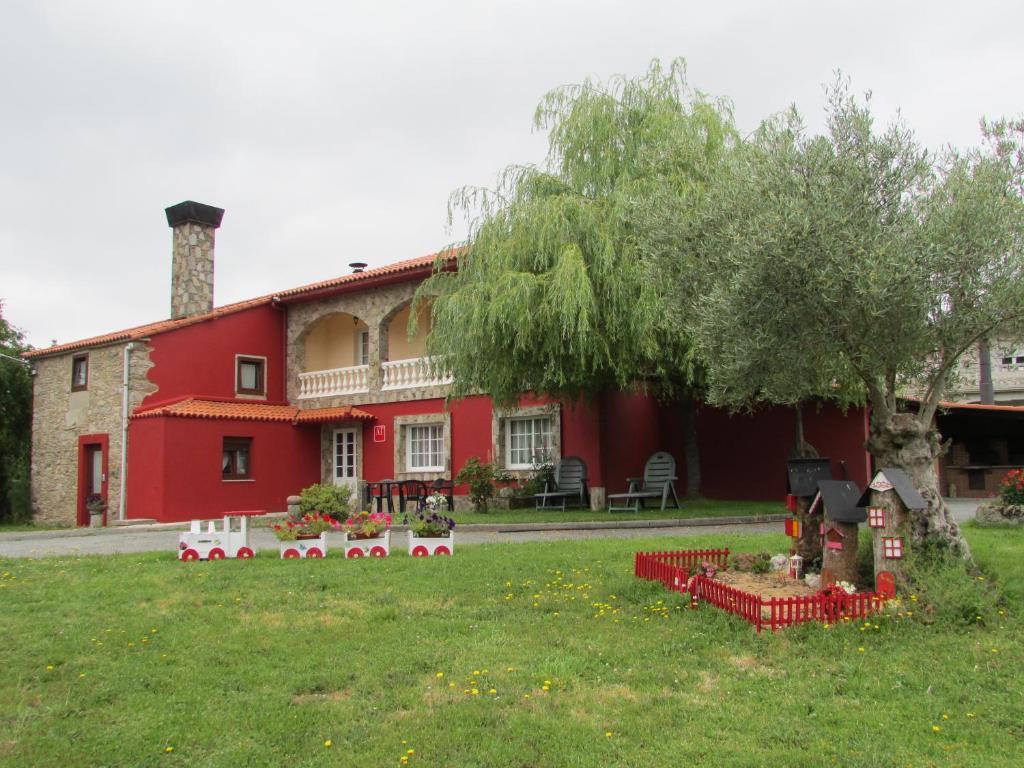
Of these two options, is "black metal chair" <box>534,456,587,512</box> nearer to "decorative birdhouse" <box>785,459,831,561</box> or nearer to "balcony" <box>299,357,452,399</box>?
"balcony" <box>299,357,452,399</box>

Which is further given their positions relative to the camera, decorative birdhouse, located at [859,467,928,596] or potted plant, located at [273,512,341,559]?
potted plant, located at [273,512,341,559]

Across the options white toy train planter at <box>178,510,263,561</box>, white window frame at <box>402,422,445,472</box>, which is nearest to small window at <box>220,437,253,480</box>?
white window frame at <box>402,422,445,472</box>

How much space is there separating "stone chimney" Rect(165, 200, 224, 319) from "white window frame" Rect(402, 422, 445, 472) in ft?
21.3

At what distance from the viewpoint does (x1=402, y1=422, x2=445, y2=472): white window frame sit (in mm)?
19875

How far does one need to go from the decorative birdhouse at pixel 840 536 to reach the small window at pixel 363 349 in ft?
56.2

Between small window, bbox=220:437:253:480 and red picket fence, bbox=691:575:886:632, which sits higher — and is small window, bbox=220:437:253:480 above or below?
above

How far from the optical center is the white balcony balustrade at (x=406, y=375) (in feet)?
65.3

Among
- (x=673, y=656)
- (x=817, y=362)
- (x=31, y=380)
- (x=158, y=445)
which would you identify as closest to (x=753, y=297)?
(x=817, y=362)

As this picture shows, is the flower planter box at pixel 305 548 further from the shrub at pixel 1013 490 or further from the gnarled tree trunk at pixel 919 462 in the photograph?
the shrub at pixel 1013 490

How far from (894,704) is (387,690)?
268 cm

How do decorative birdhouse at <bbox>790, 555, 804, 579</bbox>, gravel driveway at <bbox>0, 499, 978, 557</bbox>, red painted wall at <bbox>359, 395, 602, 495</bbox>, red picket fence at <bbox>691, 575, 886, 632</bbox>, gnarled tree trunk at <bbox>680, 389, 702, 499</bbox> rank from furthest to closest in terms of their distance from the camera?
red painted wall at <bbox>359, 395, 602, 495</bbox> → gnarled tree trunk at <bbox>680, 389, 702, 499</bbox> → gravel driveway at <bbox>0, 499, 978, 557</bbox> → decorative birdhouse at <bbox>790, 555, 804, 579</bbox> → red picket fence at <bbox>691, 575, 886, 632</bbox>

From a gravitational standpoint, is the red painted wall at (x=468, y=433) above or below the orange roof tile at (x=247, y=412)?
below

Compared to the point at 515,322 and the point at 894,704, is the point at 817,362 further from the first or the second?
the point at 515,322

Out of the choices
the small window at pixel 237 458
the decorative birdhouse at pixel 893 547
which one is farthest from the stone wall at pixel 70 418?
the decorative birdhouse at pixel 893 547
